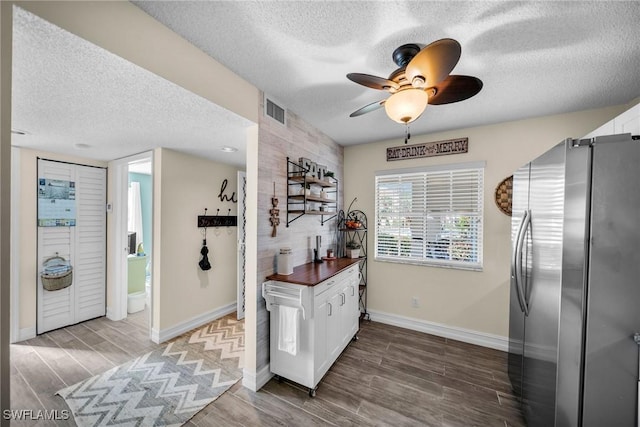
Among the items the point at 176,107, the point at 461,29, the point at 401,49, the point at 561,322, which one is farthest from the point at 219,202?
the point at 561,322

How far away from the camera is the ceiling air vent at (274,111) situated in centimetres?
216

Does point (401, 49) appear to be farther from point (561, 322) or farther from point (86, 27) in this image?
point (561, 322)

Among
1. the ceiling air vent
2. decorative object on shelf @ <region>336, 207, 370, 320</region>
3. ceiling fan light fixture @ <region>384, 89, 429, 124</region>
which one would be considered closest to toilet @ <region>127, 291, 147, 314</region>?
decorative object on shelf @ <region>336, 207, 370, 320</region>

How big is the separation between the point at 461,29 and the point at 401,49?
0.34 metres

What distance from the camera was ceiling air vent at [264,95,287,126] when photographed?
2158 millimetres

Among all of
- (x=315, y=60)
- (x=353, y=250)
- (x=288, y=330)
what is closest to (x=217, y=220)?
(x=353, y=250)

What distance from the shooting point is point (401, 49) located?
147cm

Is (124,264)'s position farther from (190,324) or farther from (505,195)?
(505,195)

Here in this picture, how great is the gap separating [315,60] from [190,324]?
3260 mm

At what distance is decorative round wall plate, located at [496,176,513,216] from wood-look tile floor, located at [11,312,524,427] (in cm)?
158

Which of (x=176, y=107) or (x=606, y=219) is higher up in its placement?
(x=176, y=107)

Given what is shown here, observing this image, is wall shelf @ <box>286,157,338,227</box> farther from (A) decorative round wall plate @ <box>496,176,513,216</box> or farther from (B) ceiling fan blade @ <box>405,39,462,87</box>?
(A) decorative round wall plate @ <box>496,176,513,216</box>

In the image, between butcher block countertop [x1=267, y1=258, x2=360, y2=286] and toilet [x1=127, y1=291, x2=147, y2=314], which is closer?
butcher block countertop [x1=267, y1=258, x2=360, y2=286]

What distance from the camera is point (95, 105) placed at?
1741 millimetres
